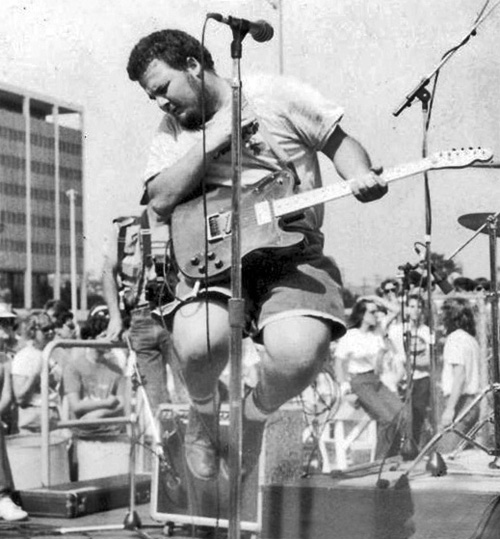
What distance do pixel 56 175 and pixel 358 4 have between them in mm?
1380

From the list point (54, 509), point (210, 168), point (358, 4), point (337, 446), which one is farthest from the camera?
point (337, 446)

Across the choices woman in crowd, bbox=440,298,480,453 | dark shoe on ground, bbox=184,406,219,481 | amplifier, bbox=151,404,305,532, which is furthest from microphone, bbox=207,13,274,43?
woman in crowd, bbox=440,298,480,453

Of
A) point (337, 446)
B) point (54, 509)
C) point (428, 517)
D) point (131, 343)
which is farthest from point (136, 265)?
point (337, 446)

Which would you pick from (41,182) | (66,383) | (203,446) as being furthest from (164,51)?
(66,383)

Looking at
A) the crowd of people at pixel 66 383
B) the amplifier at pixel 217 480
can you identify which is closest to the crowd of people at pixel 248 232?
the amplifier at pixel 217 480

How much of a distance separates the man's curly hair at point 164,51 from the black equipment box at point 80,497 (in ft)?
7.20

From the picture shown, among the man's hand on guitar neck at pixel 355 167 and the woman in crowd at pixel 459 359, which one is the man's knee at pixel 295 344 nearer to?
the man's hand on guitar neck at pixel 355 167

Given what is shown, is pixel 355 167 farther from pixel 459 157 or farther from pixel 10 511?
pixel 10 511

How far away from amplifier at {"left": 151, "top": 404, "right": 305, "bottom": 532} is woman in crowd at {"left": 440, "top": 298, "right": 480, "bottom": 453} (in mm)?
2157

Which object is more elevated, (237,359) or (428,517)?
(237,359)

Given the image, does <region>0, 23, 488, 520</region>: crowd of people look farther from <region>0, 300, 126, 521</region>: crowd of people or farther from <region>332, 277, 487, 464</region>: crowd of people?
<region>332, 277, 487, 464</region>: crowd of people

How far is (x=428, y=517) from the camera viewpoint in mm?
4113

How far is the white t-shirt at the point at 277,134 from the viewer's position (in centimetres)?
397

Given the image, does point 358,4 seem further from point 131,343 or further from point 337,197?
point 131,343
